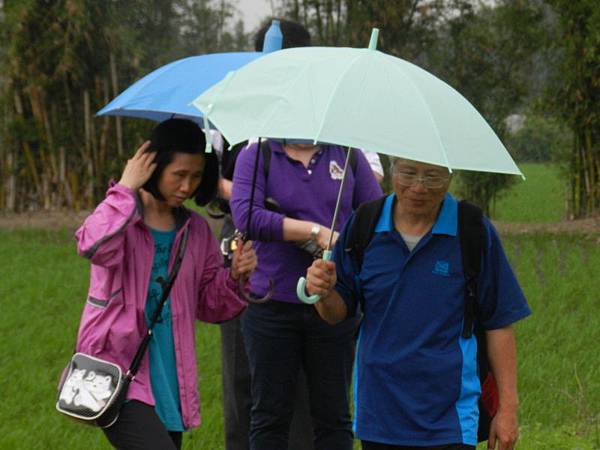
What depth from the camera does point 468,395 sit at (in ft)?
10.2

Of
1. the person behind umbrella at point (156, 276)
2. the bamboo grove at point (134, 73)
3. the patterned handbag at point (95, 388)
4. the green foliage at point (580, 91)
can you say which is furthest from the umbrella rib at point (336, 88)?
the bamboo grove at point (134, 73)

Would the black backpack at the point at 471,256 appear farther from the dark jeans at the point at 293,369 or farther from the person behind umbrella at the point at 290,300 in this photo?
the dark jeans at the point at 293,369

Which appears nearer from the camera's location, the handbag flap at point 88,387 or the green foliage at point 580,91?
the handbag flap at point 88,387

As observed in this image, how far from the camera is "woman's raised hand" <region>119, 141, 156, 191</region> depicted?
331 cm

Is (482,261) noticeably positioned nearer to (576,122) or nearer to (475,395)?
(475,395)

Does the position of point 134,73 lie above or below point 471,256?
below

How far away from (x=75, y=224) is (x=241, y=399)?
1115 centimetres

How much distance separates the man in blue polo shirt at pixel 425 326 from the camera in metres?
3.09

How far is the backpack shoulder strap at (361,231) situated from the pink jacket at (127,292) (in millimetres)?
523

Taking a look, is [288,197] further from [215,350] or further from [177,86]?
[215,350]

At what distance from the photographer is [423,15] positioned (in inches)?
639

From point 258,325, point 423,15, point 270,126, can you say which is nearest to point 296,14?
point 423,15

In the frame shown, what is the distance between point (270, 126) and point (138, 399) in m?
0.93

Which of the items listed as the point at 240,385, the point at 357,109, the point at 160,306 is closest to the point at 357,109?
the point at 357,109
